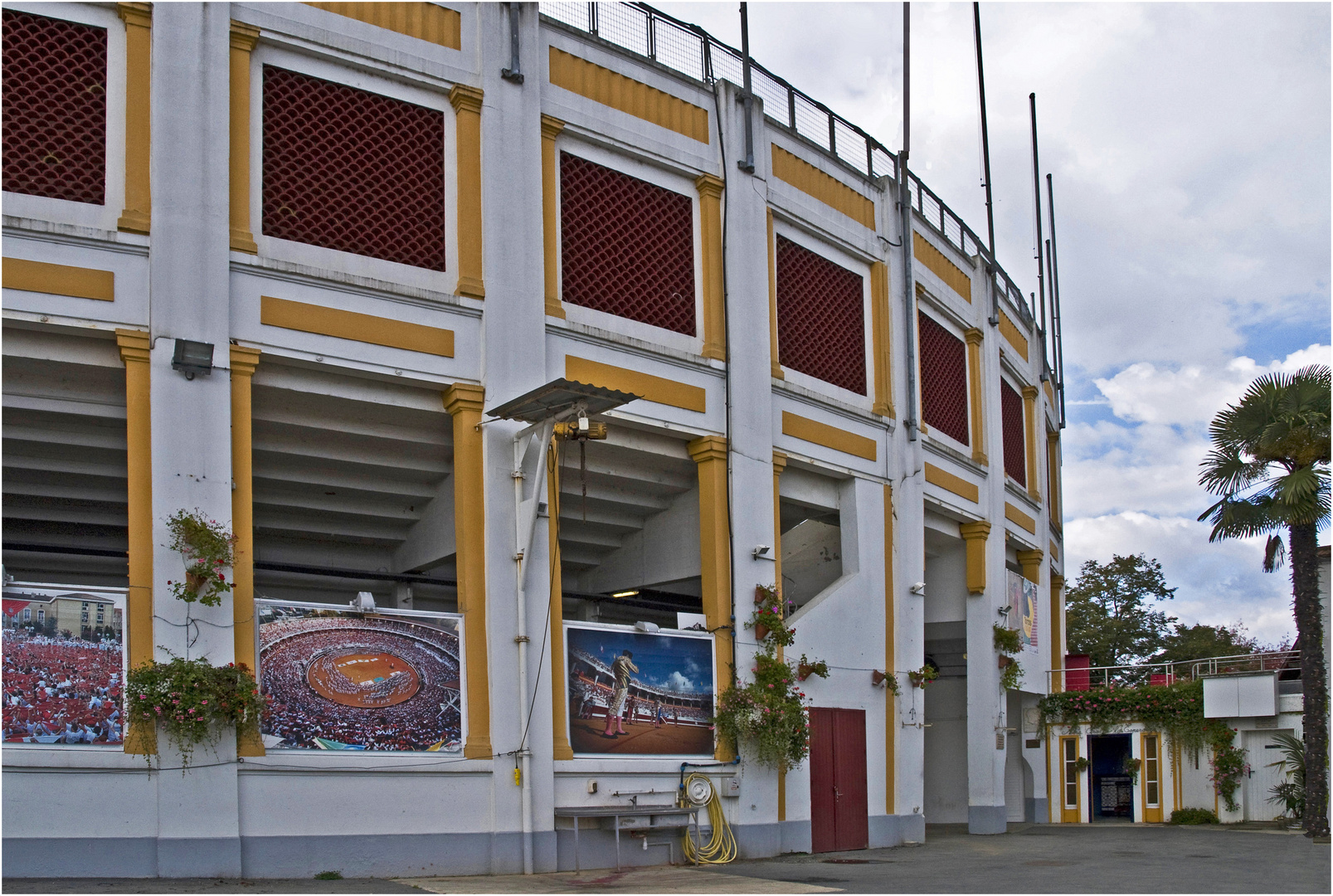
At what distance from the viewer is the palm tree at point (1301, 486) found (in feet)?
67.2

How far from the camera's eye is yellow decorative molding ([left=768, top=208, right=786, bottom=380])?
66.9 ft

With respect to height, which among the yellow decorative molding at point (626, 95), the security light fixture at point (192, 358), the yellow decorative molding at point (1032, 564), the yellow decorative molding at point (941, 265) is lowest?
the yellow decorative molding at point (1032, 564)

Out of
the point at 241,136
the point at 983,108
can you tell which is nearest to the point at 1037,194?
the point at 983,108

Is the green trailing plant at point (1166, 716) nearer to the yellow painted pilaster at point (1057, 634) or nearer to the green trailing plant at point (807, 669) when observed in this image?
the yellow painted pilaster at point (1057, 634)

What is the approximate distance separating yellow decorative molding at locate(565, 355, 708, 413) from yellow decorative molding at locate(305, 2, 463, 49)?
4.63 meters

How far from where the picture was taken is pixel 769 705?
61.3 ft

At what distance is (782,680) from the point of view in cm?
1897

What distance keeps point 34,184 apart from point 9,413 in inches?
112

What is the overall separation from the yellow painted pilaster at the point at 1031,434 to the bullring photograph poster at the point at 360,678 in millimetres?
19051

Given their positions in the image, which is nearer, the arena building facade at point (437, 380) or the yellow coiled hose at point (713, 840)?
the arena building facade at point (437, 380)

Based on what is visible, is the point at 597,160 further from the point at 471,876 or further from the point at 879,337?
the point at 471,876

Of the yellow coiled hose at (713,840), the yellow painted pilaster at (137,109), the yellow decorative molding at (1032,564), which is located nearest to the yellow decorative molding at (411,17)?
the yellow painted pilaster at (137,109)

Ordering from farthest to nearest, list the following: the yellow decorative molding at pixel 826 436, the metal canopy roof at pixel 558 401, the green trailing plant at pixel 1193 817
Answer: the green trailing plant at pixel 1193 817 < the yellow decorative molding at pixel 826 436 < the metal canopy roof at pixel 558 401

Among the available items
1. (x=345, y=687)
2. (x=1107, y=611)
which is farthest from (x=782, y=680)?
(x=1107, y=611)
